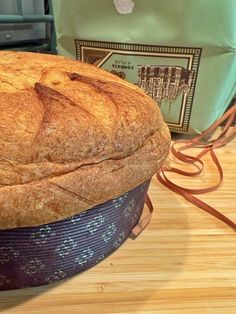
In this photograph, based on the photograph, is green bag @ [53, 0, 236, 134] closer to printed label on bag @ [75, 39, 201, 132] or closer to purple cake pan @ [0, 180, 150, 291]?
printed label on bag @ [75, 39, 201, 132]

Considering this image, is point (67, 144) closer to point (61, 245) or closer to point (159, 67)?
point (61, 245)

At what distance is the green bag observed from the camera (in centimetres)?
78

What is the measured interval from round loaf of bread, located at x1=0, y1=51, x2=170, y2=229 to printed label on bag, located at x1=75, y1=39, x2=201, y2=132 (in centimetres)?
33

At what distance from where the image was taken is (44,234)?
43 cm

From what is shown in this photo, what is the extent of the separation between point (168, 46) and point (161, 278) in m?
Result: 0.49

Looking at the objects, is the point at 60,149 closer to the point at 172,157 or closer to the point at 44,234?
the point at 44,234

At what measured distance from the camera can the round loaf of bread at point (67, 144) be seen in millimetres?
406

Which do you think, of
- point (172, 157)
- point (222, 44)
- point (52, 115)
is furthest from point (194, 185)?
point (52, 115)

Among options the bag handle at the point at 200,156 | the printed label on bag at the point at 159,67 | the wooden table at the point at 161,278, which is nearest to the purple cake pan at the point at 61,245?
the wooden table at the point at 161,278

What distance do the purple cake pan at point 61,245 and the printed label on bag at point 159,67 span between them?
0.38 meters

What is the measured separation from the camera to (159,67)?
84 cm

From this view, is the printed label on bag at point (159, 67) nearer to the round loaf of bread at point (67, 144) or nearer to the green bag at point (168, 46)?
the green bag at point (168, 46)

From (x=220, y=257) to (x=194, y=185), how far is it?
207 millimetres

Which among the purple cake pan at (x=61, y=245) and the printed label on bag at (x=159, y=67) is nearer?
the purple cake pan at (x=61, y=245)
